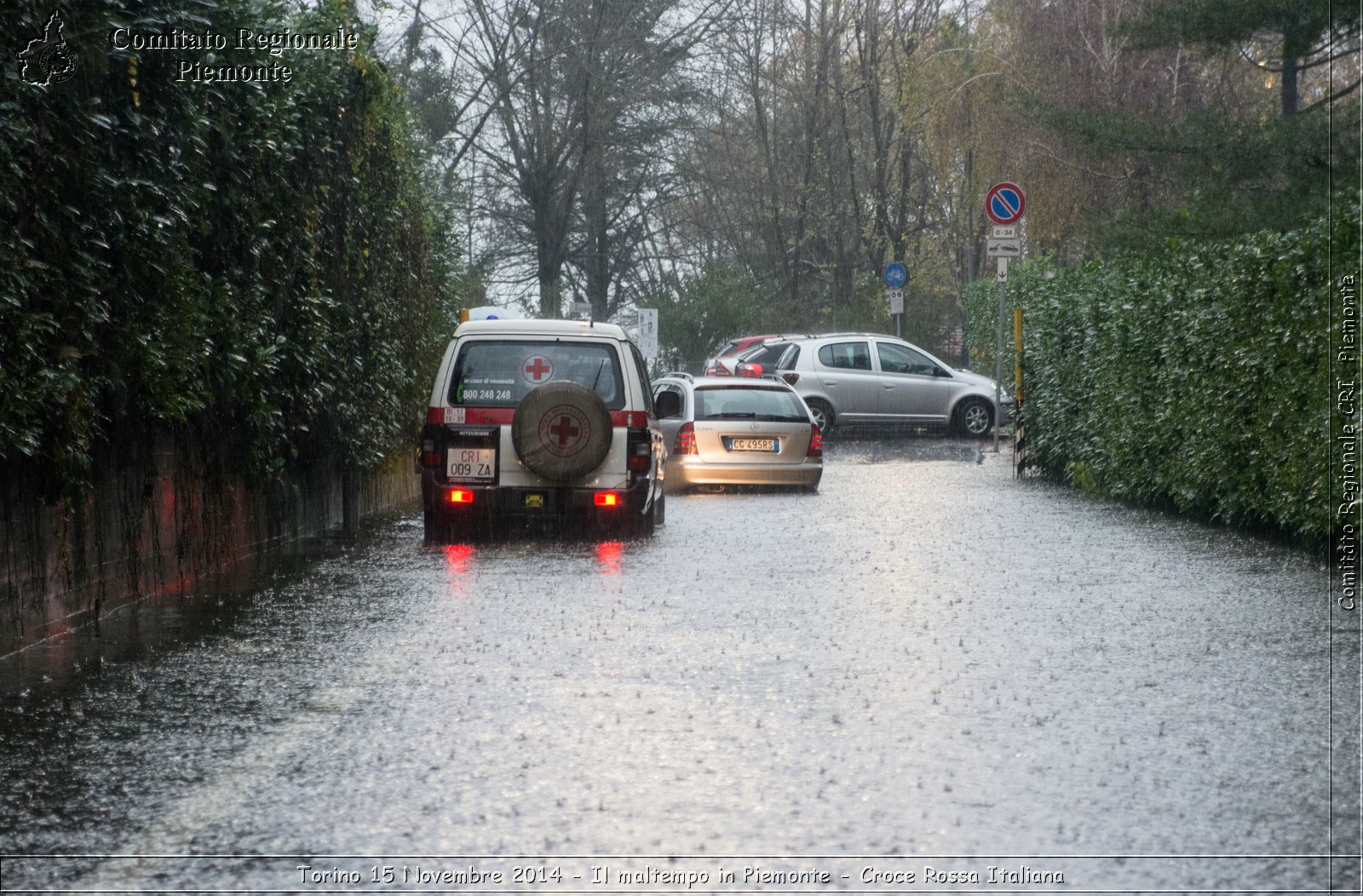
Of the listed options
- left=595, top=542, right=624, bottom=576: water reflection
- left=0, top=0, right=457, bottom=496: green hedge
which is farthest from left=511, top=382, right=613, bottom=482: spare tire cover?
left=0, top=0, right=457, bottom=496: green hedge

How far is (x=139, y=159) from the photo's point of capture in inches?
413

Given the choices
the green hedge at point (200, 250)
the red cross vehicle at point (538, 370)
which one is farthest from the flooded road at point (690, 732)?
the red cross vehicle at point (538, 370)

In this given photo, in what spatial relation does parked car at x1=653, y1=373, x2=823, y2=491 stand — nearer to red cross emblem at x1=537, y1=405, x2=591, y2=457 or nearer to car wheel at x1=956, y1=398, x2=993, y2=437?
red cross emblem at x1=537, y1=405, x2=591, y2=457

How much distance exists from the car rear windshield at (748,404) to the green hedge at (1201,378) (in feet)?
9.53

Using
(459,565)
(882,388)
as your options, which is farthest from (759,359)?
(459,565)

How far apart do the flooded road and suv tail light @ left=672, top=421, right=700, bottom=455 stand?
8374 mm

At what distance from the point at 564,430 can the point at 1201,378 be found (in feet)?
16.8

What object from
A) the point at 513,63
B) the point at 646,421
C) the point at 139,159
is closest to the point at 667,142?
the point at 513,63

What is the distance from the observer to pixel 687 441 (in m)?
21.4

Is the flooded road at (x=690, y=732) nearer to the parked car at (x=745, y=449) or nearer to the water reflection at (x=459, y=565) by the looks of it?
the water reflection at (x=459, y=565)

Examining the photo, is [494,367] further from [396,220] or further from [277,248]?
[396,220]

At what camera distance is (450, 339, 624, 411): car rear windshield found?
593 inches

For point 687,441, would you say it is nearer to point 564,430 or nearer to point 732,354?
point 564,430

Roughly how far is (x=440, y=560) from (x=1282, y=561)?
5.72 m
